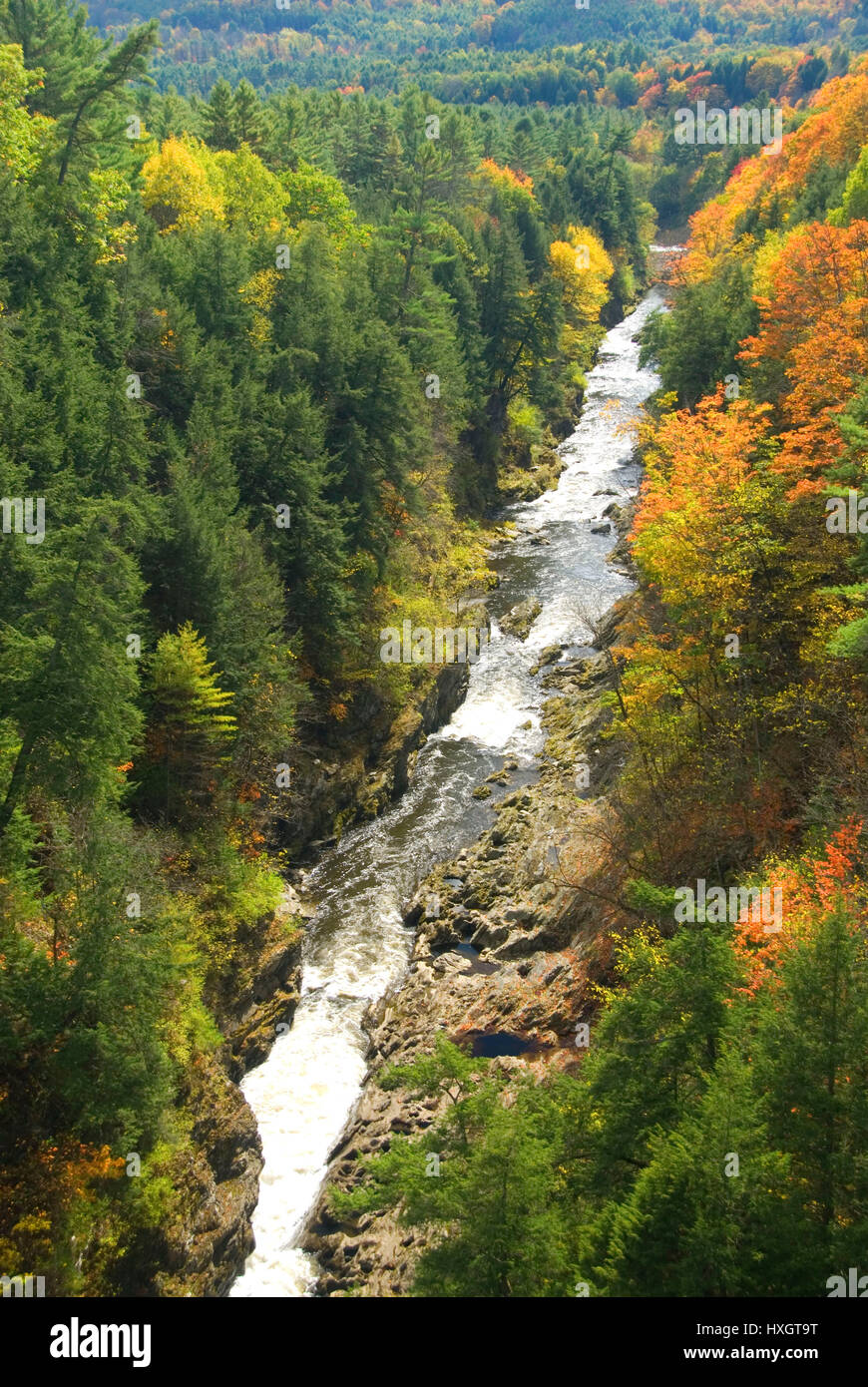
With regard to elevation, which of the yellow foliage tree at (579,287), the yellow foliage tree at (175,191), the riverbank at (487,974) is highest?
the yellow foliage tree at (579,287)

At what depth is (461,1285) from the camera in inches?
536

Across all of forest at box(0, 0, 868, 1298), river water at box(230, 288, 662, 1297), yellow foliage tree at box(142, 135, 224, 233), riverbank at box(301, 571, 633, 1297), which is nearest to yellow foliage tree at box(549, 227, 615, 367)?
river water at box(230, 288, 662, 1297)

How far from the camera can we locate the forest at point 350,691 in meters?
13.6

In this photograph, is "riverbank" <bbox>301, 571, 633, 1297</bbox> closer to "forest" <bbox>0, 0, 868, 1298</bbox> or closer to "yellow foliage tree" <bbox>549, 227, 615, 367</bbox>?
"forest" <bbox>0, 0, 868, 1298</bbox>

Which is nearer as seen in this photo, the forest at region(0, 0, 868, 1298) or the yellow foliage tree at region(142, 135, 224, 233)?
the forest at region(0, 0, 868, 1298)

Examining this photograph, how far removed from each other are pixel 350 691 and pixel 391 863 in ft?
25.8

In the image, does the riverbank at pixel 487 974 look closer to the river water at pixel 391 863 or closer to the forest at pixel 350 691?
the river water at pixel 391 863

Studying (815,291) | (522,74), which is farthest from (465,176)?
(522,74)

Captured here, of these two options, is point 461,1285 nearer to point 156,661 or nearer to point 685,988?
point 685,988

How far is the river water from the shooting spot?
78.2 ft

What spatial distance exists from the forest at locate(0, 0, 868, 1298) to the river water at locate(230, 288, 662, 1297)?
97.7 inches

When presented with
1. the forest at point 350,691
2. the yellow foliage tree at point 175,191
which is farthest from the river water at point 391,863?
the yellow foliage tree at point 175,191

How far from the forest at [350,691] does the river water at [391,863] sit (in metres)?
2.48

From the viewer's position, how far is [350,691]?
38094 mm
